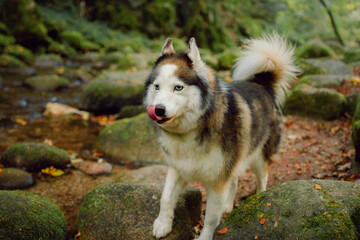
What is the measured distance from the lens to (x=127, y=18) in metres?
21.6

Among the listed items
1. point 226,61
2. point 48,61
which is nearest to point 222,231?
point 226,61

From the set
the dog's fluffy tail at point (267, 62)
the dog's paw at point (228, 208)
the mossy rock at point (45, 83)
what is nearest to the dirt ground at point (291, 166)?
the dog's paw at point (228, 208)

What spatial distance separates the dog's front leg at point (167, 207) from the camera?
119 inches

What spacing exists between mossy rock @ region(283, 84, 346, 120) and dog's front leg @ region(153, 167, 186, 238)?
4.15m

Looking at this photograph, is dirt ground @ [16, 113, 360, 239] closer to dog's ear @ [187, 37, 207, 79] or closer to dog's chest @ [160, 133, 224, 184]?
dog's chest @ [160, 133, 224, 184]

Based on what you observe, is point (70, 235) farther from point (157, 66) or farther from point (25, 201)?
point (157, 66)

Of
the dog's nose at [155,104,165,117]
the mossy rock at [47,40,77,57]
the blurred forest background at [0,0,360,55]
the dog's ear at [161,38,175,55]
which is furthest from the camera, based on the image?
the blurred forest background at [0,0,360,55]

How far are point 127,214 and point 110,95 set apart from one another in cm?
522

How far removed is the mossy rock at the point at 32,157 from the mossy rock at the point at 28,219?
1.63 meters

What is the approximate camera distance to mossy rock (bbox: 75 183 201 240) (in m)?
3.10

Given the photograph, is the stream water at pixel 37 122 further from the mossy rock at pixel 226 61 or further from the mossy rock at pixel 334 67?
the mossy rock at pixel 334 67

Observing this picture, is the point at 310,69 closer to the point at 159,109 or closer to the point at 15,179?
the point at 159,109

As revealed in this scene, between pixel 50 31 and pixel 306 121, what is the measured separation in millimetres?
14985

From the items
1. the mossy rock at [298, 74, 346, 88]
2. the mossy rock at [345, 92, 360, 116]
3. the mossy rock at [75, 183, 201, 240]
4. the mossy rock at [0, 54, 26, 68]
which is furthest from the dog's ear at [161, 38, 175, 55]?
the mossy rock at [0, 54, 26, 68]
